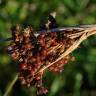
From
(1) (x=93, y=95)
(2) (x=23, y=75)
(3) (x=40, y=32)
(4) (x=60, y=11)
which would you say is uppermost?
(4) (x=60, y=11)

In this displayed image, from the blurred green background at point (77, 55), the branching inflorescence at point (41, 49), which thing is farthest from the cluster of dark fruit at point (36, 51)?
the blurred green background at point (77, 55)

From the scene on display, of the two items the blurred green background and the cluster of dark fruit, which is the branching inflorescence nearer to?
the cluster of dark fruit

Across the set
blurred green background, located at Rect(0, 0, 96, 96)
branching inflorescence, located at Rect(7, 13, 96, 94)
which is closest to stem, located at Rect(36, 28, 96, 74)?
branching inflorescence, located at Rect(7, 13, 96, 94)

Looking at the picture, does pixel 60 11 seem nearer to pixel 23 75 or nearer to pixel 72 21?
pixel 72 21

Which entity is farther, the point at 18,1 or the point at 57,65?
the point at 18,1

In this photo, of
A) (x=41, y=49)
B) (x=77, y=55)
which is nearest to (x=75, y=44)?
(x=41, y=49)

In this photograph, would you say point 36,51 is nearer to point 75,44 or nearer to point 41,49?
point 41,49

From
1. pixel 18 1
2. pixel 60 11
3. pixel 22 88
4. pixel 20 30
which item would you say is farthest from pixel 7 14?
pixel 20 30
